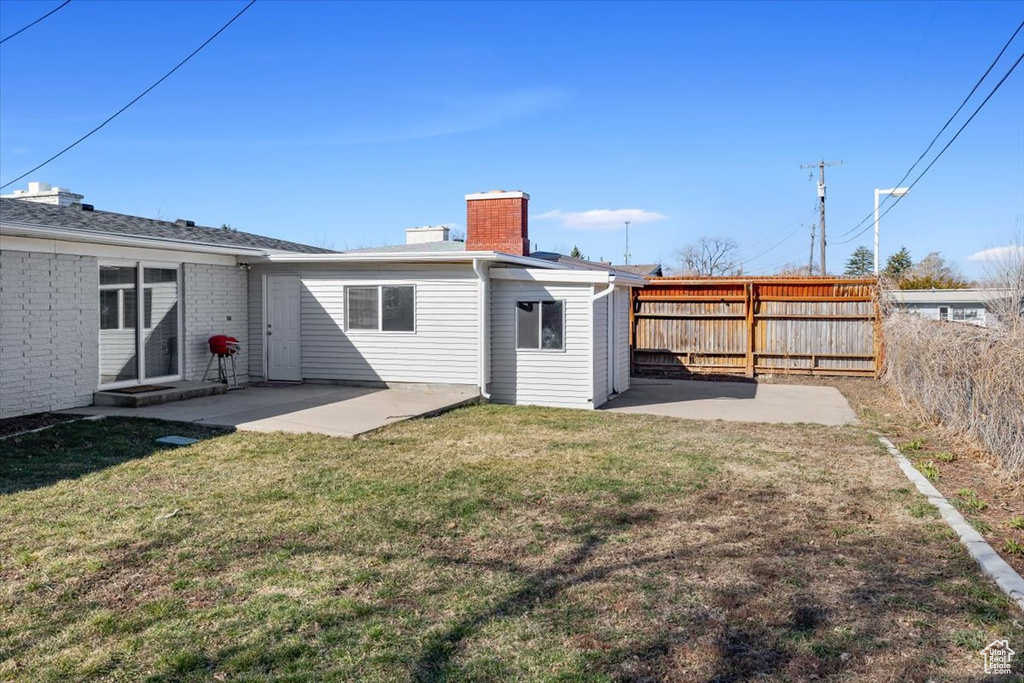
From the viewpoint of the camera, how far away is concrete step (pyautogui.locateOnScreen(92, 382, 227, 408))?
1024cm

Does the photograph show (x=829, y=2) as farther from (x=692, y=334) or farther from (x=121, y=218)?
(x=121, y=218)

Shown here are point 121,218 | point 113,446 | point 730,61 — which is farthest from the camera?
point 730,61

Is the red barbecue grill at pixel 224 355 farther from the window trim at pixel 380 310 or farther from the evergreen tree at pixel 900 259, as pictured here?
the evergreen tree at pixel 900 259

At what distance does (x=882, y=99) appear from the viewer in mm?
15391

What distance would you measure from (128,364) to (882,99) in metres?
15.8

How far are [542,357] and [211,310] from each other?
607 centimetres

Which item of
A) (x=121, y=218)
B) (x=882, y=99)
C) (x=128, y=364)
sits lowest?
(x=128, y=364)

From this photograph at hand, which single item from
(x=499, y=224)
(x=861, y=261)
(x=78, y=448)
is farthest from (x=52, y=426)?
(x=861, y=261)

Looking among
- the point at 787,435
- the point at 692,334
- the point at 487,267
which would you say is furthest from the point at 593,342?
the point at 692,334

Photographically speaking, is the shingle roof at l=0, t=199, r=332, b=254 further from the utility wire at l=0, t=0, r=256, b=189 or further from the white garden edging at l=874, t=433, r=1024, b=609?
the white garden edging at l=874, t=433, r=1024, b=609

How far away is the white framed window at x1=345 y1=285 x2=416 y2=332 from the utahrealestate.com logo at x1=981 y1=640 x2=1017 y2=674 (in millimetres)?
10283

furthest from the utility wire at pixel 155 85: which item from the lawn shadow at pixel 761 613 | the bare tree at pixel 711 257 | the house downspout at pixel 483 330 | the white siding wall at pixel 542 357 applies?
the bare tree at pixel 711 257

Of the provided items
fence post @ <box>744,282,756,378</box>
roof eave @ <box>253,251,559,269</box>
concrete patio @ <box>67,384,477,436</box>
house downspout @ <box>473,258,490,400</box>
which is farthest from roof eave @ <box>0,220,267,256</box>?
fence post @ <box>744,282,756,378</box>

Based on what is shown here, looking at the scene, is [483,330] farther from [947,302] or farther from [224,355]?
[947,302]
